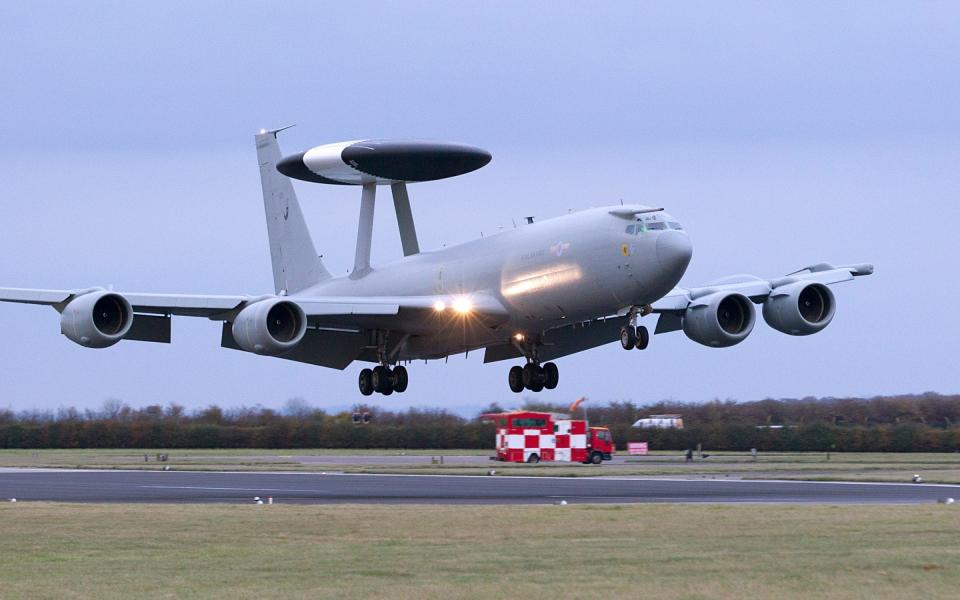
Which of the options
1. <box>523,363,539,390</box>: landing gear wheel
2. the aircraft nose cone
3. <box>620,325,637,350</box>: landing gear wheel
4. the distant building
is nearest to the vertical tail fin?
<box>523,363,539,390</box>: landing gear wheel

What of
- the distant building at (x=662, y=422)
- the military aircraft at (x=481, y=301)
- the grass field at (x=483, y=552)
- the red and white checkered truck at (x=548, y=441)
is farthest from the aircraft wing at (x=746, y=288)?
the distant building at (x=662, y=422)

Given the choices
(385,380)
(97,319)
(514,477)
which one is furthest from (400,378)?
(514,477)

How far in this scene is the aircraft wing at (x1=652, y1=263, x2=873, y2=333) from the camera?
49312mm

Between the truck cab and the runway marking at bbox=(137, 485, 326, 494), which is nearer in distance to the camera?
the runway marking at bbox=(137, 485, 326, 494)

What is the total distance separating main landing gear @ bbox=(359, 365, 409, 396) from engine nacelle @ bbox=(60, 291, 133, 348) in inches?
370

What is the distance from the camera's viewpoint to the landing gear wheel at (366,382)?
53000 millimetres

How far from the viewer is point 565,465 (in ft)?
264

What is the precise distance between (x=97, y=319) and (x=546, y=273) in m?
14.5

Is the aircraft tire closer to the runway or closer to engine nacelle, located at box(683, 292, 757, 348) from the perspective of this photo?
the runway

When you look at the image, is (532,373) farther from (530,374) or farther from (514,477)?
(514,477)

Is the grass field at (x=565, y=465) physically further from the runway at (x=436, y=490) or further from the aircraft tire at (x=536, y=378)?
the aircraft tire at (x=536, y=378)

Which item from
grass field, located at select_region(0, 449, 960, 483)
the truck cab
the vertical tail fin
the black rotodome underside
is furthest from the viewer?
the truck cab

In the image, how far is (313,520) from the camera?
39.2 meters

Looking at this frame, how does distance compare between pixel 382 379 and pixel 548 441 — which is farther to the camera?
pixel 548 441
